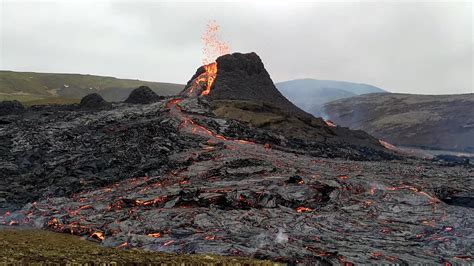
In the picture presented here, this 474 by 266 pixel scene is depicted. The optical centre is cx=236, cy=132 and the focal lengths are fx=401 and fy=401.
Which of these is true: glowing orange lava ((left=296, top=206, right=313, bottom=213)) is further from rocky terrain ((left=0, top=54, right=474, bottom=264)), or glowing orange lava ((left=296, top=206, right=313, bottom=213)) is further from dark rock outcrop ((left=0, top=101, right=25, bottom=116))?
dark rock outcrop ((left=0, top=101, right=25, bottom=116))

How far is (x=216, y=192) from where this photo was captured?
32.4m

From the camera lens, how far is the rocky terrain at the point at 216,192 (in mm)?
23094

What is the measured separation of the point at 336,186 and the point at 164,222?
15489 mm

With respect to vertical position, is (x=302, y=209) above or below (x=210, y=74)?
below

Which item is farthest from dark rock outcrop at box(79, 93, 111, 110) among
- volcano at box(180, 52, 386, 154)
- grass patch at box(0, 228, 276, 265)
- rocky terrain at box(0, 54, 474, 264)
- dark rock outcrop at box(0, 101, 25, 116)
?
grass patch at box(0, 228, 276, 265)

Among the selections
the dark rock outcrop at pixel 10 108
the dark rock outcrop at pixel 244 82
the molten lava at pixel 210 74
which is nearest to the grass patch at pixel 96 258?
the dark rock outcrop at pixel 10 108

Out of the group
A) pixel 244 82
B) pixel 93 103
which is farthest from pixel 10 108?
pixel 244 82

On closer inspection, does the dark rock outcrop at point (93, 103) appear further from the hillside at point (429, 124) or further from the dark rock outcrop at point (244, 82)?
the hillside at point (429, 124)

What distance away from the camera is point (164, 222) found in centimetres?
2736

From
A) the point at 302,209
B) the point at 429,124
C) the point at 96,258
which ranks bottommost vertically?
the point at 302,209

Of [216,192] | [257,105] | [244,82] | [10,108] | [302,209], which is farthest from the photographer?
[244,82]

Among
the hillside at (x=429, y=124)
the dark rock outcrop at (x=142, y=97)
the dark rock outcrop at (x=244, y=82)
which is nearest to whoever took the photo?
the dark rock outcrop at (x=142, y=97)

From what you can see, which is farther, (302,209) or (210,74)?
(210,74)

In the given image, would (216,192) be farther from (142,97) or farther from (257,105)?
(142,97)
